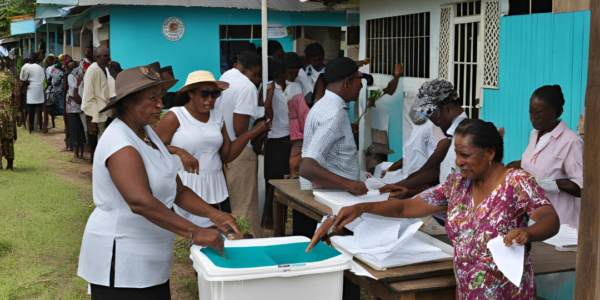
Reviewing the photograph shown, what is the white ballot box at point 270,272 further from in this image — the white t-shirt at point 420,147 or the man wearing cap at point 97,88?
the man wearing cap at point 97,88

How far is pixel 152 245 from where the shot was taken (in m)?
2.89

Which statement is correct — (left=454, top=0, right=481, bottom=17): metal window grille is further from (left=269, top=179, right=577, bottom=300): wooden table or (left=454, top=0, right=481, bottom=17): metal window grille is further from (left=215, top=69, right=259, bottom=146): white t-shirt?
(left=269, top=179, right=577, bottom=300): wooden table

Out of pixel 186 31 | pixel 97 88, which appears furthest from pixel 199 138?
pixel 186 31

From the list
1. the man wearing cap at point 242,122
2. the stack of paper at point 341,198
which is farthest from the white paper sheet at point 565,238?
the man wearing cap at point 242,122

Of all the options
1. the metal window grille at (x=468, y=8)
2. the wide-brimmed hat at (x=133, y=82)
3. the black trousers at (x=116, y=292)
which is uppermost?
the metal window grille at (x=468, y=8)

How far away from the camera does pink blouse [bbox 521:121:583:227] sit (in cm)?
387

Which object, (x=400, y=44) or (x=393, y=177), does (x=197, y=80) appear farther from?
(x=400, y=44)

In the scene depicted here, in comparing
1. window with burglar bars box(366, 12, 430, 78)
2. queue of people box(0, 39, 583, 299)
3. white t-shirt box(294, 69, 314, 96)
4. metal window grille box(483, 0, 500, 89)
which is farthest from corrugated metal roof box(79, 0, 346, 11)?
metal window grille box(483, 0, 500, 89)

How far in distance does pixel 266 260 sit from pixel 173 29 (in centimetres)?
1155

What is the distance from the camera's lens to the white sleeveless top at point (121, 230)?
109 inches

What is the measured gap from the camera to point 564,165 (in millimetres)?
3898

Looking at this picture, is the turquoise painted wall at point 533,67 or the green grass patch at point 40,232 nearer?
the turquoise painted wall at point 533,67

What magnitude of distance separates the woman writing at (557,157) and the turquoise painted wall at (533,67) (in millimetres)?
1050

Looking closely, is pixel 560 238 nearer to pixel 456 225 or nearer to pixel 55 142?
pixel 456 225
